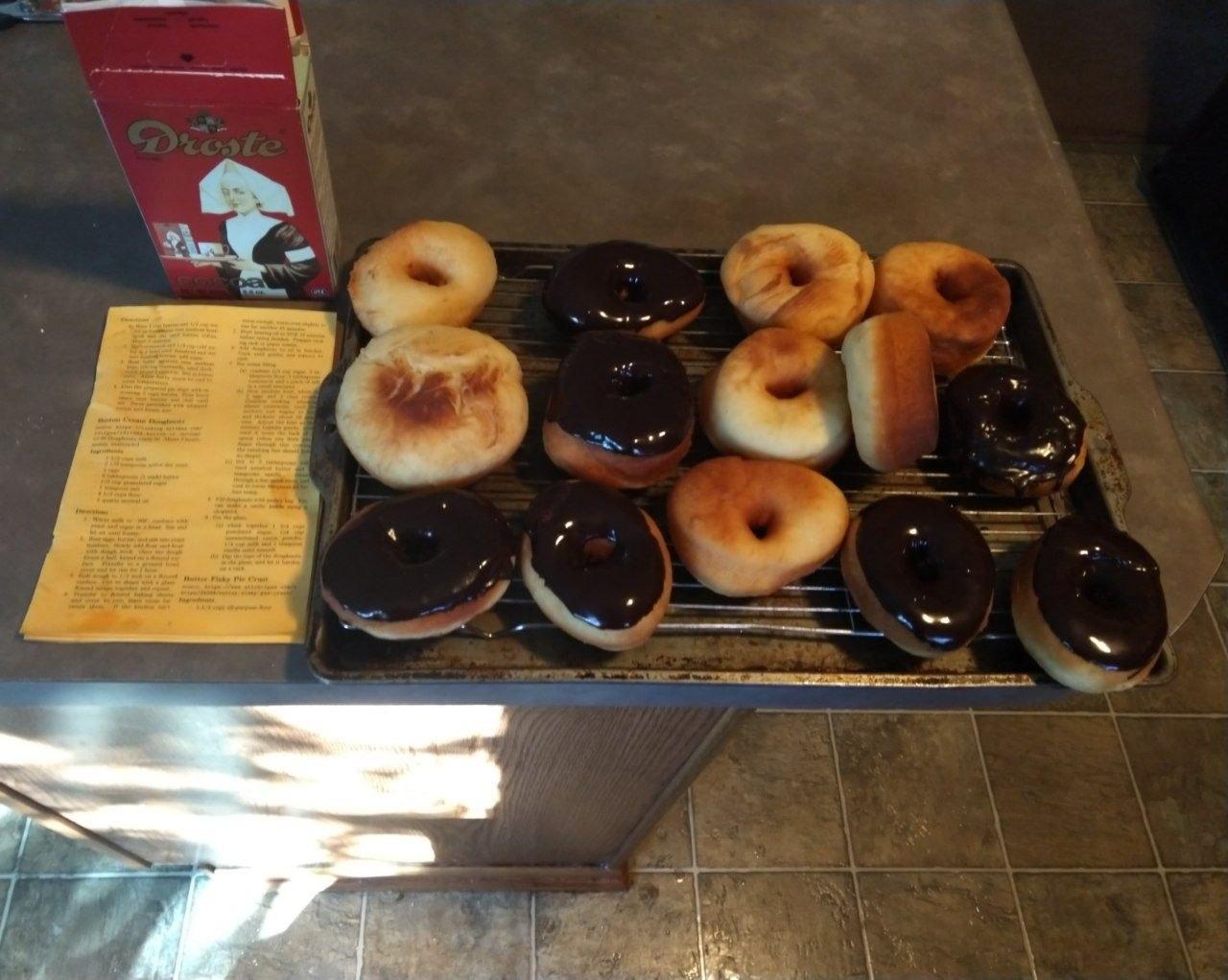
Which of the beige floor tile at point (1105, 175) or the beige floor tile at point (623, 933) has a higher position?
the beige floor tile at point (1105, 175)

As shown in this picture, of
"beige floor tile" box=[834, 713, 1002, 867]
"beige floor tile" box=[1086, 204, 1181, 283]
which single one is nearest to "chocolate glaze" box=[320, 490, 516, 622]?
"beige floor tile" box=[834, 713, 1002, 867]

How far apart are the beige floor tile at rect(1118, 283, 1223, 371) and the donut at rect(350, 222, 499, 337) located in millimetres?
2174

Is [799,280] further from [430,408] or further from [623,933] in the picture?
[623,933]

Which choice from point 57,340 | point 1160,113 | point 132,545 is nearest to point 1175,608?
point 132,545

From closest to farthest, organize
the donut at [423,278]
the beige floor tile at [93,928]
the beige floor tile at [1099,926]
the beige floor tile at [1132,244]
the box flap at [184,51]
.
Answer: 1. the box flap at [184,51]
2. the donut at [423,278]
3. the beige floor tile at [93,928]
4. the beige floor tile at [1099,926]
5. the beige floor tile at [1132,244]

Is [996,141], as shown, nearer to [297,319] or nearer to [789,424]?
[789,424]

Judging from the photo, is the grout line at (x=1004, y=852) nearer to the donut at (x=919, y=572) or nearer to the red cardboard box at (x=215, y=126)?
the donut at (x=919, y=572)

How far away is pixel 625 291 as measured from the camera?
1127 mm

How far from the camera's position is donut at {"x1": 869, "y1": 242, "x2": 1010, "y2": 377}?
1090mm

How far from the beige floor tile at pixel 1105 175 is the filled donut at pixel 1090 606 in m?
2.30

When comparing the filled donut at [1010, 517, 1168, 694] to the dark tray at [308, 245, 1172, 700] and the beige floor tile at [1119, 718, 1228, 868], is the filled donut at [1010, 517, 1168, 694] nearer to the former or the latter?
the dark tray at [308, 245, 1172, 700]

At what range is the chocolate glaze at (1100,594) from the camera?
909mm

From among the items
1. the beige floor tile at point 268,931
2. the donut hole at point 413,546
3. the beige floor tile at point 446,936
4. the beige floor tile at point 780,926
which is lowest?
the beige floor tile at point 780,926

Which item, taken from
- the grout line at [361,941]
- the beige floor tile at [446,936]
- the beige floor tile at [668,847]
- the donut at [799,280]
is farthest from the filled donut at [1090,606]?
the grout line at [361,941]
